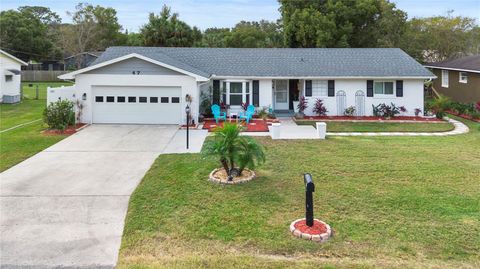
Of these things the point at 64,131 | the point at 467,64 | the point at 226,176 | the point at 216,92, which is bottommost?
the point at 226,176

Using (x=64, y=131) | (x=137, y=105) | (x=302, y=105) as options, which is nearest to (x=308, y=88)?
(x=302, y=105)

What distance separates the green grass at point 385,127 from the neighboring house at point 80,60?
45.4m

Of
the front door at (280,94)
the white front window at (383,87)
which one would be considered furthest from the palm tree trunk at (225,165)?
the white front window at (383,87)

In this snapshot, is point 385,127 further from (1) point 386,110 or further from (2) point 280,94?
(2) point 280,94

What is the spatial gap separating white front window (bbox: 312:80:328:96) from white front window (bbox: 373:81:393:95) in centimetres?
247

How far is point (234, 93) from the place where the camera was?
21969 mm

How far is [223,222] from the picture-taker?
7.46 metres

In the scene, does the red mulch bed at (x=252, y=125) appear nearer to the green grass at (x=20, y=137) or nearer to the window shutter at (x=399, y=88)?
the green grass at (x=20, y=137)

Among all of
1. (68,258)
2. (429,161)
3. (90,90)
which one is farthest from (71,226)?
(90,90)

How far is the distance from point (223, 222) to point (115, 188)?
11.2ft

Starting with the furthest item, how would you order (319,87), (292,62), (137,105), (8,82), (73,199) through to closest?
(8,82)
(292,62)
(319,87)
(137,105)
(73,199)

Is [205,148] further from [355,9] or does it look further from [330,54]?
[355,9]

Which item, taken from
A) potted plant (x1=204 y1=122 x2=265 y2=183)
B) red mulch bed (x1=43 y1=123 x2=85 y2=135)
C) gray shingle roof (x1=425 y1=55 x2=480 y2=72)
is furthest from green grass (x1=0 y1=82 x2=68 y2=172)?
gray shingle roof (x1=425 y1=55 x2=480 y2=72)

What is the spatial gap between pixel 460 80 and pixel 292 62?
36.9ft
